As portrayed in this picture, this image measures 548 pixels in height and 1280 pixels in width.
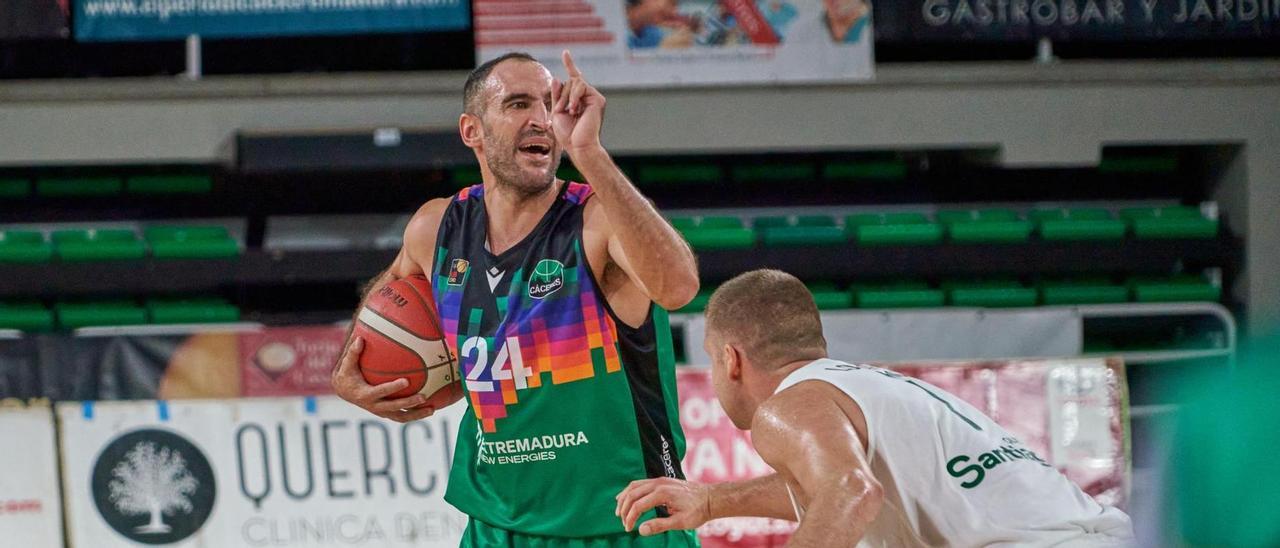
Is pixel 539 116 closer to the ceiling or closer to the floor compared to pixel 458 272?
closer to the ceiling

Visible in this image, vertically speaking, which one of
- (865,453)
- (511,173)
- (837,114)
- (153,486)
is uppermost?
(837,114)

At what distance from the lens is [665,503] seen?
3010 mm

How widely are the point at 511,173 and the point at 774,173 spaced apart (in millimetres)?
7943

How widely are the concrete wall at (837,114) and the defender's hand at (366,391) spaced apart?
6.61 meters

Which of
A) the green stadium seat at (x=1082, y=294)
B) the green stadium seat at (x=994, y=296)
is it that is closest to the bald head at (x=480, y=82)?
the green stadium seat at (x=994, y=296)

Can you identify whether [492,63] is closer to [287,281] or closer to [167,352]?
[167,352]

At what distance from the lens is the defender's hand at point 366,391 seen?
3.40 m

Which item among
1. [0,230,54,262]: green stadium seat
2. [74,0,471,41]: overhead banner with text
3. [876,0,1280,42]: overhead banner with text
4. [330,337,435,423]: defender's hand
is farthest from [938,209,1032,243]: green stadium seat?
[330,337,435,423]: defender's hand

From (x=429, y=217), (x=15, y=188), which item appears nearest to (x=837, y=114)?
(x=15, y=188)

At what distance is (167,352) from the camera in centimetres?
767

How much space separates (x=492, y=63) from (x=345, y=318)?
7.13m

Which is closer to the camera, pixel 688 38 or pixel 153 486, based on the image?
pixel 153 486

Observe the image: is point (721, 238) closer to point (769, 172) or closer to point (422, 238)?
point (769, 172)

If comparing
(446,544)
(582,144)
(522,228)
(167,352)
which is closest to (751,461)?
(446,544)
